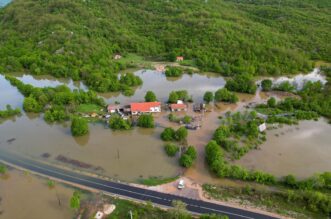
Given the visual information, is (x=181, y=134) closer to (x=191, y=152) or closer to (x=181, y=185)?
(x=191, y=152)

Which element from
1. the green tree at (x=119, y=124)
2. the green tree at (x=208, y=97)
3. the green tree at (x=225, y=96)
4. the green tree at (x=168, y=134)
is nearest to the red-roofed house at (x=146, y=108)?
the green tree at (x=119, y=124)

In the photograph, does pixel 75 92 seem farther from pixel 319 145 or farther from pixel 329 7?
pixel 329 7

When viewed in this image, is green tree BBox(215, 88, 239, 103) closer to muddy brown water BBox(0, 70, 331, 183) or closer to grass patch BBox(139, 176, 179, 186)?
muddy brown water BBox(0, 70, 331, 183)

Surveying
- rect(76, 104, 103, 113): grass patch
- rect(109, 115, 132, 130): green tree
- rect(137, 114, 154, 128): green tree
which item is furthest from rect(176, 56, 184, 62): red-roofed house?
rect(109, 115, 132, 130): green tree

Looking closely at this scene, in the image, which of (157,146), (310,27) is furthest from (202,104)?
(310,27)

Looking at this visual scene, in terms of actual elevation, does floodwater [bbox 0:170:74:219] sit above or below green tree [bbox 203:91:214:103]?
below
